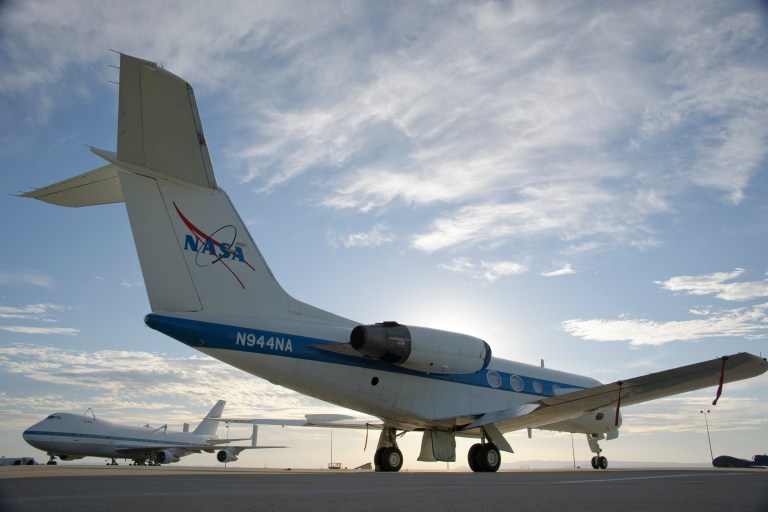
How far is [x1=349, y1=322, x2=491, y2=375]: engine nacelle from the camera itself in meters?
12.0

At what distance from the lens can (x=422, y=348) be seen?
12.7 meters

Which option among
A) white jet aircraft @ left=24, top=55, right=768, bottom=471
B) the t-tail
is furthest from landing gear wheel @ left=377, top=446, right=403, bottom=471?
the t-tail

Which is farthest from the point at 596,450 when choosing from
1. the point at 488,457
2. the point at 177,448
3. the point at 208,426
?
the point at 208,426

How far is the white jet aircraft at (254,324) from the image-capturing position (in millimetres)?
10266

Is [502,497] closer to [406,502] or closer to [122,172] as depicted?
[406,502]

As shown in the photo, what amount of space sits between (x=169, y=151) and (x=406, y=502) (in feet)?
27.5

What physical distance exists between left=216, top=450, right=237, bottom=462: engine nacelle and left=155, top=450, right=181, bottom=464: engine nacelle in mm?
3099

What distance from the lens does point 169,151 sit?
34.6 ft

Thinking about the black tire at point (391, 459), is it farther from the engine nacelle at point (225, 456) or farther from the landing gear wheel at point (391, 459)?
the engine nacelle at point (225, 456)

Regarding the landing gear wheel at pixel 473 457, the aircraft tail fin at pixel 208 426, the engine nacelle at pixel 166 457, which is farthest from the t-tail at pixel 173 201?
the aircraft tail fin at pixel 208 426

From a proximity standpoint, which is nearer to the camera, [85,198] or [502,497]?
[502,497]

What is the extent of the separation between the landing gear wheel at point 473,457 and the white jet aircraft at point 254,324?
0.03m

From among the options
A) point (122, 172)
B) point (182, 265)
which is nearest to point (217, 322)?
point (182, 265)

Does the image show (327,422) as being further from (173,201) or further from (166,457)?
(166,457)
